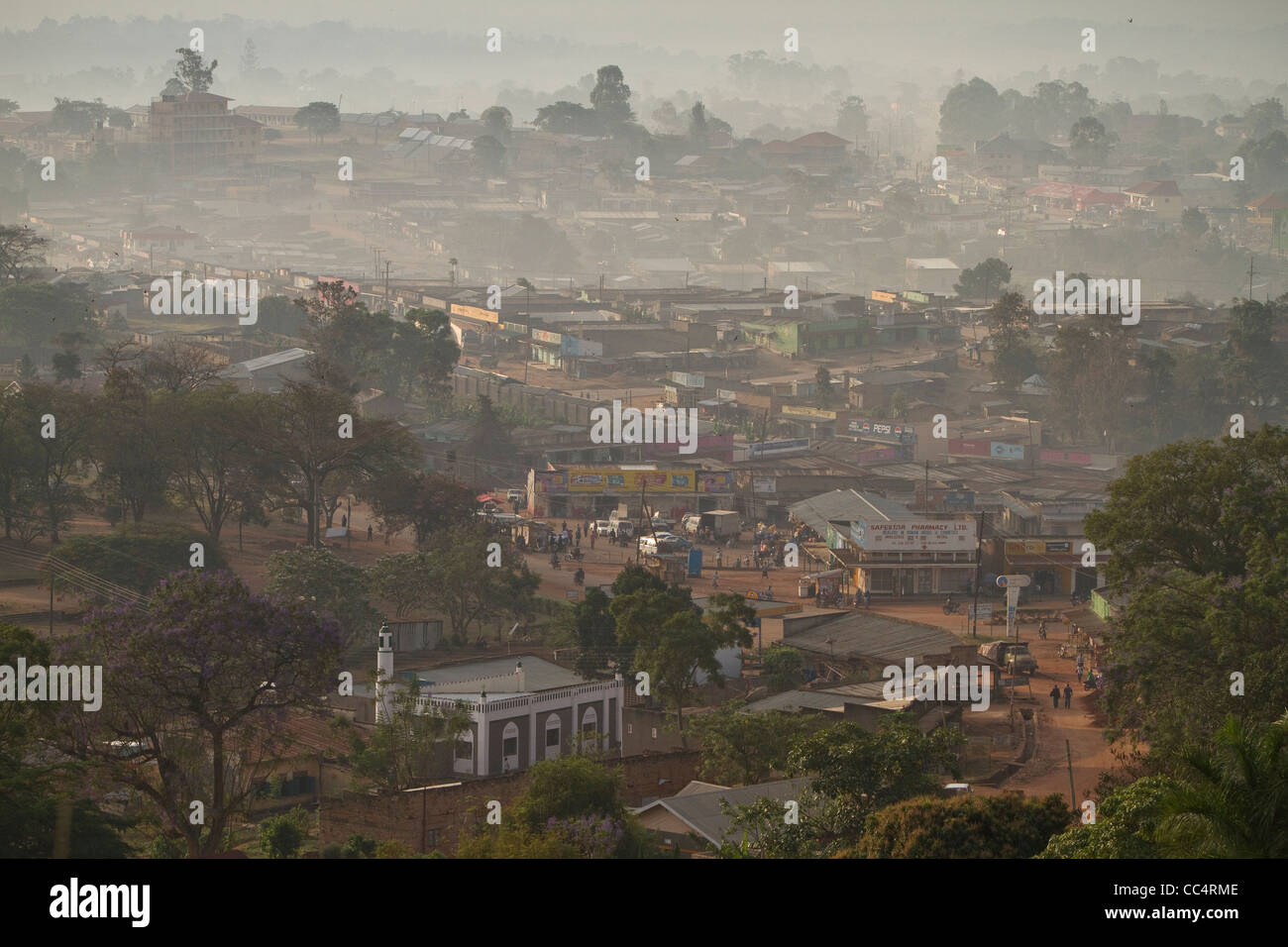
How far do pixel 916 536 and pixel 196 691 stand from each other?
57.1ft

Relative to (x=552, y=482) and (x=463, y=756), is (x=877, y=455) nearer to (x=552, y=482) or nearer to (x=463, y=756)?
(x=552, y=482)

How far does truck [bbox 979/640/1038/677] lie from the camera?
27.1 meters

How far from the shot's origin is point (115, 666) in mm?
18547

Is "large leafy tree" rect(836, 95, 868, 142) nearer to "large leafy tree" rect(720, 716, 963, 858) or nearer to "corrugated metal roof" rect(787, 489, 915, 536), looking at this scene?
"corrugated metal roof" rect(787, 489, 915, 536)

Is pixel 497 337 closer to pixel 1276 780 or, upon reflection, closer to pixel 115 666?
pixel 115 666

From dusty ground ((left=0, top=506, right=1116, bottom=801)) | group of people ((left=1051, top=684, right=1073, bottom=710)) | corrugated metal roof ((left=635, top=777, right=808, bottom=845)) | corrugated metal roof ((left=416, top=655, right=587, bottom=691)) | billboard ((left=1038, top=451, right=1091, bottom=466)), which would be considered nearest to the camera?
corrugated metal roof ((left=635, top=777, right=808, bottom=845))

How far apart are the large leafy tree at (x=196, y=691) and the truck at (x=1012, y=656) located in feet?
37.2

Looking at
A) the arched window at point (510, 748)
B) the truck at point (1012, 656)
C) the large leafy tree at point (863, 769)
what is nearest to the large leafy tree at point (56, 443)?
the arched window at point (510, 748)

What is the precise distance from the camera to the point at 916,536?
109 ft

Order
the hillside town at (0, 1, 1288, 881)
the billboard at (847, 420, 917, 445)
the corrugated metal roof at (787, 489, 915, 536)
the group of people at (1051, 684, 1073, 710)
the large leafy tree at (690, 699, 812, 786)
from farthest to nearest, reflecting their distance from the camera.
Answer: the billboard at (847, 420, 917, 445), the corrugated metal roof at (787, 489, 915, 536), the group of people at (1051, 684, 1073, 710), the large leafy tree at (690, 699, 812, 786), the hillside town at (0, 1, 1288, 881)

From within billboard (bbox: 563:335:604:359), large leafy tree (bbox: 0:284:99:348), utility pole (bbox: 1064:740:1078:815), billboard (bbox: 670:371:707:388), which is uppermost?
large leafy tree (bbox: 0:284:99:348)

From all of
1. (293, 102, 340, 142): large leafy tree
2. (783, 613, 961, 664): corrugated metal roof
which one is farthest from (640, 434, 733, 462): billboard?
(293, 102, 340, 142): large leafy tree

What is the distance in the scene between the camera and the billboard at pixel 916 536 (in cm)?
3309

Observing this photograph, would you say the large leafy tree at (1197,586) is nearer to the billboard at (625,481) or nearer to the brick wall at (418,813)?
the brick wall at (418,813)
